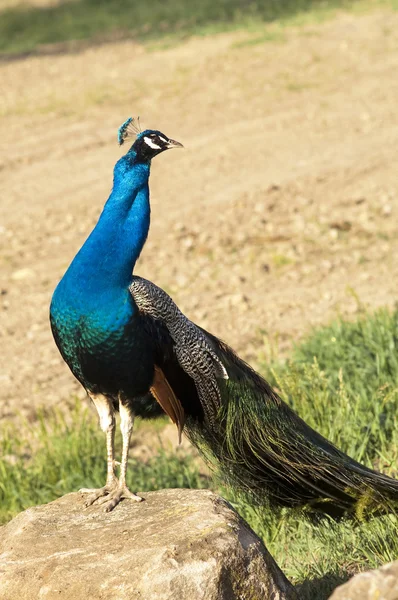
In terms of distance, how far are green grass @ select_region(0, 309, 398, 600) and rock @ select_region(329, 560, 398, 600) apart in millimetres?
1357

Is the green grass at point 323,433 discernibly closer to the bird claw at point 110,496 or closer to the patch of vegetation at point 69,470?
the patch of vegetation at point 69,470

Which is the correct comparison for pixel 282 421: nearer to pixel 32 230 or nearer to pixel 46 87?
pixel 32 230

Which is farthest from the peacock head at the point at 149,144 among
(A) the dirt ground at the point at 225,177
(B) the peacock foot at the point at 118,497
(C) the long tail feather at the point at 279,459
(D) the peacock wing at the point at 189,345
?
(A) the dirt ground at the point at 225,177

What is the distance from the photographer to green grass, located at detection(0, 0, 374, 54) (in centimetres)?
1510

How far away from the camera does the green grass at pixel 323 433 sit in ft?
13.3

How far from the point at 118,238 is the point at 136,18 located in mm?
13437

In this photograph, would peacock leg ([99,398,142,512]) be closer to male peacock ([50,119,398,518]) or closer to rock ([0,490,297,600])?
male peacock ([50,119,398,518])

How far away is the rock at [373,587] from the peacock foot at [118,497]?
1.40m

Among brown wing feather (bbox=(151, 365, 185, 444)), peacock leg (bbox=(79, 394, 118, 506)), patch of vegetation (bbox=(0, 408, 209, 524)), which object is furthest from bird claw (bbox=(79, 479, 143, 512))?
patch of vegetation (bbox=(0, 408, 209, 524))

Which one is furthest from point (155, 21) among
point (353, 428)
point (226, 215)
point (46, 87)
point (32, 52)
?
point (353, 428)

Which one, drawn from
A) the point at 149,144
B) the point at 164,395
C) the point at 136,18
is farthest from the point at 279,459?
the point at 136,18

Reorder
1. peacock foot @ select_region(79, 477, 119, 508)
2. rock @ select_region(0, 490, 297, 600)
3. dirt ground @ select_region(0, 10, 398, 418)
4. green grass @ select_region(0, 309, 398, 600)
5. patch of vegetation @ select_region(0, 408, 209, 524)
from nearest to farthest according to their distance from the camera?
1. rock @ select_region(0, 490, 297, 600)
2. peacock foot @ select_region(79, 477, 119, 508)
3. green grass @ select_region(0, 309, 398, 600)
4. patch of vegetation @ select_region(0, 408, 209, 524)
5. dirt ground @ select_region(0, 10, 398, 418)

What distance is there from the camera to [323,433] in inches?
194

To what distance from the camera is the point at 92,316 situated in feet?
12.2
